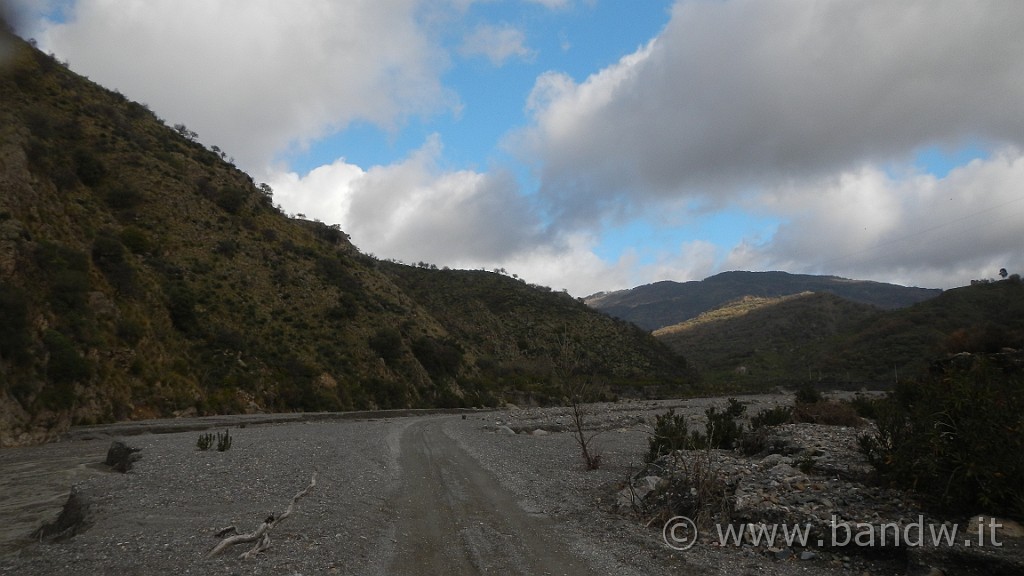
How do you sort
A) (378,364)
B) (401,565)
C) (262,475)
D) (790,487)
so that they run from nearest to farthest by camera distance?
(401,565)
(790,487)
(262,475)
(378,364)

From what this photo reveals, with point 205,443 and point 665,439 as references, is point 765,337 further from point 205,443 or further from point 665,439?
point 205,443

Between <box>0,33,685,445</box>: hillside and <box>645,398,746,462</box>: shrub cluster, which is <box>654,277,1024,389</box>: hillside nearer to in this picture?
<box>645,398,746,462</box>: shrub cluster

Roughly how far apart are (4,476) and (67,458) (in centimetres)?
233

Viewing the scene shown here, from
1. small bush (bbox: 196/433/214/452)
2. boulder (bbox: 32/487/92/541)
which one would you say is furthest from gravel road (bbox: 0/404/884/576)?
small bush (bbox: 196/433/214/452)

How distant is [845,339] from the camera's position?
318 ft

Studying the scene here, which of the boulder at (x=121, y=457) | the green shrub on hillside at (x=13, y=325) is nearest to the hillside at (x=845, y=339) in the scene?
the boulder at (x=121, y=457)

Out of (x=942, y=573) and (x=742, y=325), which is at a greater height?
(x=742, y=325)

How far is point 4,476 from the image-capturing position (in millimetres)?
13875

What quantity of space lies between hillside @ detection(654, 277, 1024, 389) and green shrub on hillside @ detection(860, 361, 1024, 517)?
21434mm

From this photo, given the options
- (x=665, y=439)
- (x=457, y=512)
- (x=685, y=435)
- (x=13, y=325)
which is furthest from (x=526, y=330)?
(x=457, y=512)

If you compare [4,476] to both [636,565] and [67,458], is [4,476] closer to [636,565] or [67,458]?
[67,458]

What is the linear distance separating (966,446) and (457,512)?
7789 millimetres

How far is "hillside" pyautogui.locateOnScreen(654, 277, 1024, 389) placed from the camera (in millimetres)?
67938

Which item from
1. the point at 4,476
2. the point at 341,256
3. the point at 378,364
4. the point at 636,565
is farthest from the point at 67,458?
the point at 341,256
